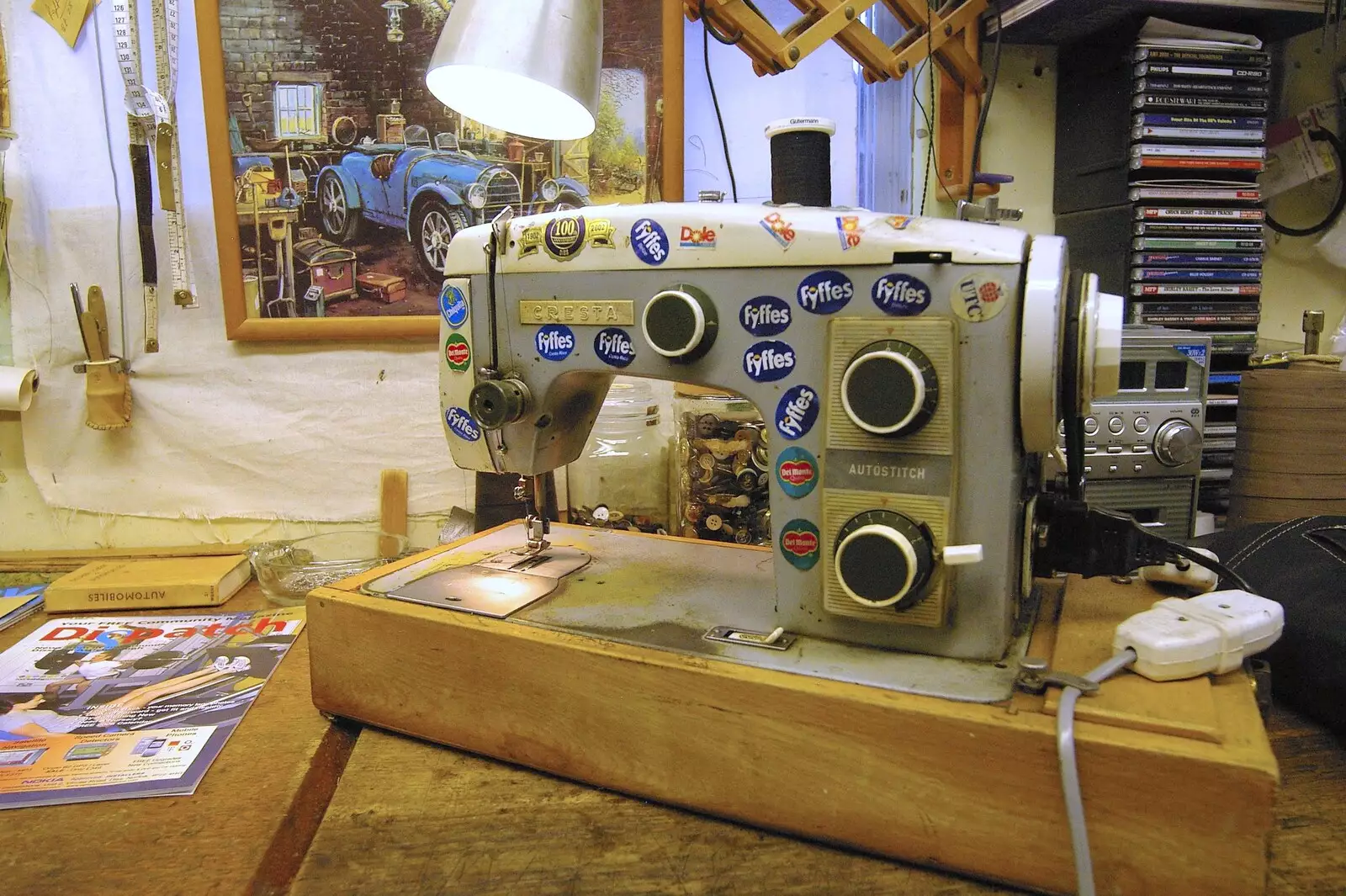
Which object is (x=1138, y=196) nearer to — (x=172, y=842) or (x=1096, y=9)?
(x=1096, y=9)

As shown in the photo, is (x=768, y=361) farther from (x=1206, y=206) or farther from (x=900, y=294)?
(x=1206, y=206)

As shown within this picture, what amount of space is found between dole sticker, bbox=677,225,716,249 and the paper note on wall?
4.00 ft

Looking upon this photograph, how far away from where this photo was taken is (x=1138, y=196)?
3.65 feet

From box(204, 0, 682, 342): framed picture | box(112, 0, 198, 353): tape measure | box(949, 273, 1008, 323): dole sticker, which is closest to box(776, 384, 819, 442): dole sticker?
box(949, 273, 1008, 323): dole sticker

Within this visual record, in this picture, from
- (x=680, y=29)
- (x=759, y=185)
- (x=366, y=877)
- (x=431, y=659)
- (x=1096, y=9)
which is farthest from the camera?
(x=759, y=185)

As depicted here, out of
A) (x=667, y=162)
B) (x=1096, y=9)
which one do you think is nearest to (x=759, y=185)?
(x=667, y=162)

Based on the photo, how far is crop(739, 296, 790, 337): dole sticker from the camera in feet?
2.01

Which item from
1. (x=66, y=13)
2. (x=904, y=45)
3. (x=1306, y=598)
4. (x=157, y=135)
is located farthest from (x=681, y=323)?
(x=66, y=13)

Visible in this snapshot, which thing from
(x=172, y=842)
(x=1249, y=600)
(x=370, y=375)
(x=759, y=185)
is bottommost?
(x=172, y=842)

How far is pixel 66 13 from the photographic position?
1216mm

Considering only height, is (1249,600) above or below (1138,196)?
below

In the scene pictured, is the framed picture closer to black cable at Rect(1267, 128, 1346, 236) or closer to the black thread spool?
the black thread spool

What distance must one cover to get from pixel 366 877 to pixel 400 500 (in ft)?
2.95

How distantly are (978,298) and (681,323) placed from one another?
23 centimetres
